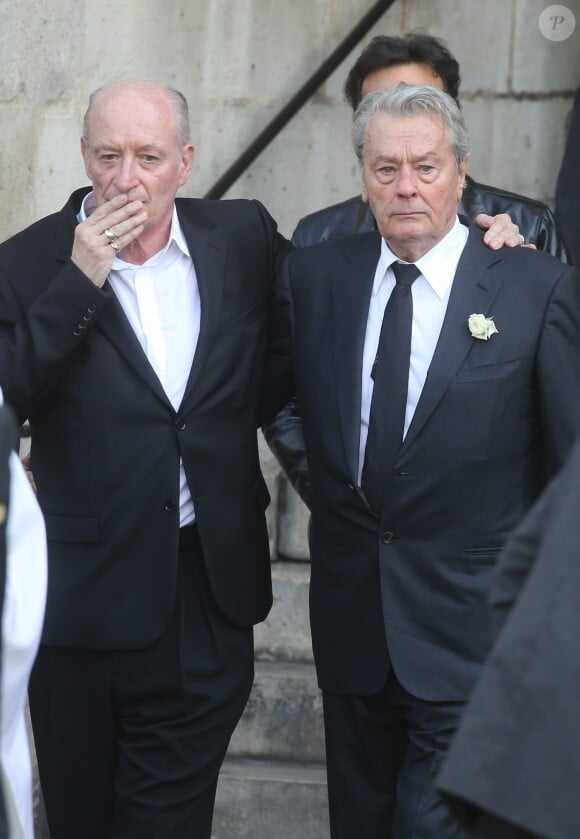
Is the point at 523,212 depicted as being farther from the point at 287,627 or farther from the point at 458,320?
the point at 287,627

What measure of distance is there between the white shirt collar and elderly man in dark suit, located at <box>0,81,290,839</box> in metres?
0.37

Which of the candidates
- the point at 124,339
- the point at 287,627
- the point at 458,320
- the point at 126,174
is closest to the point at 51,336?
the point at 124,339

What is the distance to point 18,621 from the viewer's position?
87.5 inches

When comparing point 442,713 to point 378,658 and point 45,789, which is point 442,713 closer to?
point 378,658

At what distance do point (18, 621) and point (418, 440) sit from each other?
111 cm

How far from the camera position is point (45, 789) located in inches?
135

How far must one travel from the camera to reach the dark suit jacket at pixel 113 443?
10.4 ft

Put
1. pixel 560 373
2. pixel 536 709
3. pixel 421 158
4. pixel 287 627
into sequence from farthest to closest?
pixel 287 627, pixel 421 158, pixel 560 373, pixel 536 709

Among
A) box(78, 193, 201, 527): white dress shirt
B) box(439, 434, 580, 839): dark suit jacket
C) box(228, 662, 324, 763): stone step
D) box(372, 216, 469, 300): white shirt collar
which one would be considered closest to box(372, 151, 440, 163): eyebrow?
box(372, 216, 469, 300): white shirt collar

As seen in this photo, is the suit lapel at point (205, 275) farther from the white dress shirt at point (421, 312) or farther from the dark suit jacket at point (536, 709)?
the dark suit jacket at point (536, 709)

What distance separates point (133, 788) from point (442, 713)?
75 cm

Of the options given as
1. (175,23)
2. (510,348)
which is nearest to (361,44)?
(175,23)

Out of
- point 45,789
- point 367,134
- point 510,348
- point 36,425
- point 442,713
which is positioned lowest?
point 45,789

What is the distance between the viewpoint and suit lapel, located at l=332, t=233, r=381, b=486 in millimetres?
3154
